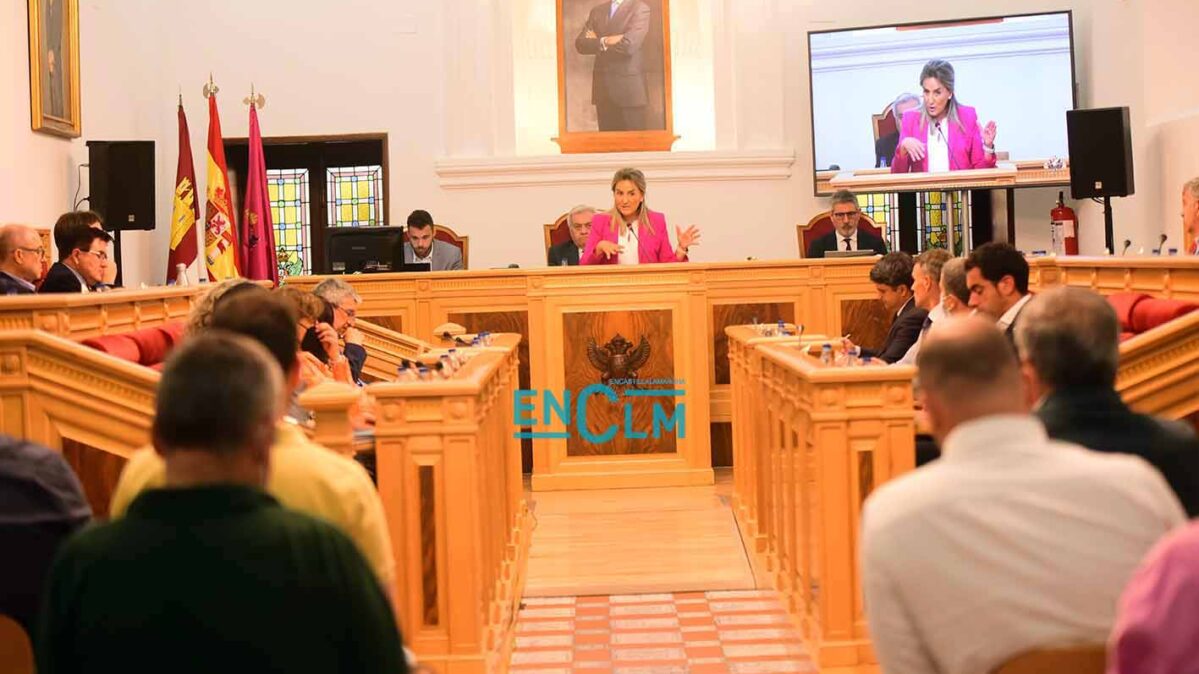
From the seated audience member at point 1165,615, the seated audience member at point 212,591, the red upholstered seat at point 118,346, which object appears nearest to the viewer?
the seated audience member at point 1165,615

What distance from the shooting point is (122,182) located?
1018cm

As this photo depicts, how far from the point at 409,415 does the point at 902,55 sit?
326 inches

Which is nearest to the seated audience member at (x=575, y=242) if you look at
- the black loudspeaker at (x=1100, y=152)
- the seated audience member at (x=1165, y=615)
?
the black loudspeaker at (x=1100, y=152)

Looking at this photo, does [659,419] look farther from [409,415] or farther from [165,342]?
[409,415]

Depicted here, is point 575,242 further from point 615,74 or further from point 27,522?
point 27,522

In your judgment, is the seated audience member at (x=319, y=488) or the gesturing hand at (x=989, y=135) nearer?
the seated audience member at (x=319, y=488)

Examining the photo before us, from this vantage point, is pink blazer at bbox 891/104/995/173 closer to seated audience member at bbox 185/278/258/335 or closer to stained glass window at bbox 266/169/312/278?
stained glass window at bbox 266/169/312/278

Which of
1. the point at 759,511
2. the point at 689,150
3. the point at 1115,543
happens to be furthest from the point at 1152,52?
the point at 1115,543

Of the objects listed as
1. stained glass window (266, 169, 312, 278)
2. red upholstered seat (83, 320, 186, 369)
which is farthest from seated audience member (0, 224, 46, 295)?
stained glass window (266, 169, 312, 278)

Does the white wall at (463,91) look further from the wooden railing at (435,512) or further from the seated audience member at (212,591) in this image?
the seated audience member at (212,591)

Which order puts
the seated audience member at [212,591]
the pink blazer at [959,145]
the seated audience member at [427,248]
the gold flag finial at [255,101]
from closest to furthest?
the seated audience member at [212,591], the seated audience member at [427,248], the gold flag finial at [255,101], the pink blazer at [959,145]

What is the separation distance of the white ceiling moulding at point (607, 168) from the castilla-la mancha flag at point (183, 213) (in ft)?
6.91

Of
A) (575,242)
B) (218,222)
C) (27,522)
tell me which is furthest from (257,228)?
(27,522)

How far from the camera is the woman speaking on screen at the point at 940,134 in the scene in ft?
37.8
